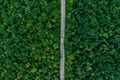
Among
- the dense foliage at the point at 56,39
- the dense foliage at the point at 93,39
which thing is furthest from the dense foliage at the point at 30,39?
the dense foliage at the point at 93,39

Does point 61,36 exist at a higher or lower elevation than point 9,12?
lower

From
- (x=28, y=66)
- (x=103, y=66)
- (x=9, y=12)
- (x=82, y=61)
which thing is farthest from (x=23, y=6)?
(x=103, y=66)

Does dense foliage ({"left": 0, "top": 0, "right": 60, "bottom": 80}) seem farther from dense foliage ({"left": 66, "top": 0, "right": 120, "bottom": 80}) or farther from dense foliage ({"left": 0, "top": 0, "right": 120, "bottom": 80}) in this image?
dense foliage ({"left": 66, "top": 0, "right": 120, "bottom": 80})

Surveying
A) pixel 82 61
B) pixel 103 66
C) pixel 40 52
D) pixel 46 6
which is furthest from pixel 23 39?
pixel 103 66

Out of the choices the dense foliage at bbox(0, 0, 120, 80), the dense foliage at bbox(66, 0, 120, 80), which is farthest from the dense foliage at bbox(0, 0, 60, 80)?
the dense foliage at bbox(66, 0, 120, 80)

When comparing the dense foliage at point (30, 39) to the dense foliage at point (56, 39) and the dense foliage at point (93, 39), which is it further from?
the dense foliage at point (93, 39)

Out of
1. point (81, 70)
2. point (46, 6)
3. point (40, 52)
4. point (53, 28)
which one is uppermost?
point (46, 6)

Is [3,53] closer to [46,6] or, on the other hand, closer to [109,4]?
[46,6]

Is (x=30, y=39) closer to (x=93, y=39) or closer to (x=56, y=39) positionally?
(x=56, y=39)
